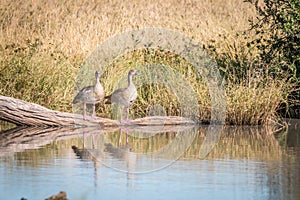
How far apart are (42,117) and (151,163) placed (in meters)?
4.75

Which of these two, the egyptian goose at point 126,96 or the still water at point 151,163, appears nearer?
the still water at point 151,163

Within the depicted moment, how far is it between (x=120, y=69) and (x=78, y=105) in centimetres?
164

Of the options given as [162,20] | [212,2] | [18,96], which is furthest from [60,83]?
[212,2]

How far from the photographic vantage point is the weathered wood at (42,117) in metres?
14.6

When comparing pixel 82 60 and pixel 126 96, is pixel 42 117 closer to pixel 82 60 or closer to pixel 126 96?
pixel 126 96

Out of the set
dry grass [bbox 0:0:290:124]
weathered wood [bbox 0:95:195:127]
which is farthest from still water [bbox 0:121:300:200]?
dry grass [bbox 0:0:290:124]

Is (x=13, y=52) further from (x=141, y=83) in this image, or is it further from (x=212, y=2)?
(x=212, y=2)

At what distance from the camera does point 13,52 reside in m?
18.0

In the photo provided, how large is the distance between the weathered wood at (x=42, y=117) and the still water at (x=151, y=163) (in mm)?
356

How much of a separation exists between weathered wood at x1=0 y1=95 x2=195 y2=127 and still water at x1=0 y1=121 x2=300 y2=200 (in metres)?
0.36

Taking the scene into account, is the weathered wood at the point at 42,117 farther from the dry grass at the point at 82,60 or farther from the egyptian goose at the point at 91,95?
the dry grass at the point at 82,60

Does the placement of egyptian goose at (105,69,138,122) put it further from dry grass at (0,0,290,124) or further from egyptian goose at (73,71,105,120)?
dry grass at (0,0,290,124)

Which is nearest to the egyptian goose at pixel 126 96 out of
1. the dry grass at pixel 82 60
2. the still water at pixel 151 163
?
the still water at pixel 151 163

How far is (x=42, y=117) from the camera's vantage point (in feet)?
49.1
